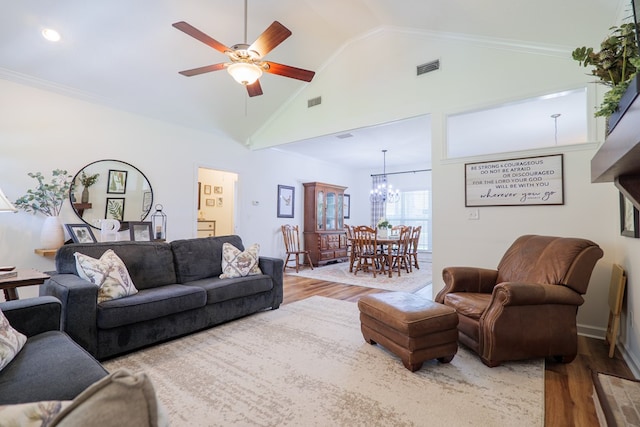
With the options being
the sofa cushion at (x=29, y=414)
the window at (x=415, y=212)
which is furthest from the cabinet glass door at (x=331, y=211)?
the sofa cushion at (x=29, y=414)

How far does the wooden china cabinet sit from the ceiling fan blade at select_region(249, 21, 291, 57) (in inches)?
181

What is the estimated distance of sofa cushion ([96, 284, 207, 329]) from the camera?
2.25 meters

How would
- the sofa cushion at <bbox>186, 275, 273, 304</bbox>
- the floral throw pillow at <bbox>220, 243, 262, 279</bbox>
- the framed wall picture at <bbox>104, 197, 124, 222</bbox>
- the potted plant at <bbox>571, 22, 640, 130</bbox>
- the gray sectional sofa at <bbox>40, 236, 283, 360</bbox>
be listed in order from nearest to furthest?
1. the potted plant at <bbox>571, 22, 640, 130</bbox>
2. the gray sectional sofa at <bbox>40, 236, 283, 360</bbox>
3. the sofa cushion at <bbox>186, 275, 273, 304</bbox>
4. the floral throw pillow at <bbox>220, 243, 262, 279</bbox>
5. the framed wall picture at <bbox>104, 197, 124, 222</bbox>

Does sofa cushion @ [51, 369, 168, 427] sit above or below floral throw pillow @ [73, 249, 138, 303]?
above

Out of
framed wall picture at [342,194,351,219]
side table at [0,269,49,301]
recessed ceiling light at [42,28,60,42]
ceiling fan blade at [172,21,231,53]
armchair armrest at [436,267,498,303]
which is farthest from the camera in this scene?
framed wall picture at [342,194,351,219]

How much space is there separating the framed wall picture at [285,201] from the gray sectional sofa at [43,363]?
511 cm

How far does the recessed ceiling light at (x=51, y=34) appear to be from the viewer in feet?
10.0

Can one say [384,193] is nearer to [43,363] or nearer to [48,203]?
[48,203]

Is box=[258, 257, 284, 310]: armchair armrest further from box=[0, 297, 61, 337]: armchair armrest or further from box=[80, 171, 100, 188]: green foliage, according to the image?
box=[80, 171, 100, 188]: green foliage

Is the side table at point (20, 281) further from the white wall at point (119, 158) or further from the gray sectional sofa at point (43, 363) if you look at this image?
the white wall at point (119, 158)

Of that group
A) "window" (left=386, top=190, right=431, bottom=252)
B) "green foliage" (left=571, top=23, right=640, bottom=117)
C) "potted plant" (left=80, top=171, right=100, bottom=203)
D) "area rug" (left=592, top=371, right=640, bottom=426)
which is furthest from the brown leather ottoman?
"window" (left=386, top=190, right=431, bottom=252)

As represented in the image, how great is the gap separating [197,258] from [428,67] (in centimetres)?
360

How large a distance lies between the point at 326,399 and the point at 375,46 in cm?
425

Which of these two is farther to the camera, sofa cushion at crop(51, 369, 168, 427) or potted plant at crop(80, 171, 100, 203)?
potted plant at crop(80, 171, 100, 203)
